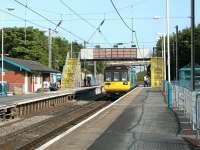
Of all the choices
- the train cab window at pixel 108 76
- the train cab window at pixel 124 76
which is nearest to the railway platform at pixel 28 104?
the train cab window at pixel 108 76

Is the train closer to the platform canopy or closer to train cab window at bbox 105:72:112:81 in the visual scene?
train cab window at bbox 105:72:112:81

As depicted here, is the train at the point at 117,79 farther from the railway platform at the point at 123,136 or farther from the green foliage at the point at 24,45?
the green foliage at the point at 24,45

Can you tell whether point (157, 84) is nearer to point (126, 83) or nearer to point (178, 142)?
point (126, 83)

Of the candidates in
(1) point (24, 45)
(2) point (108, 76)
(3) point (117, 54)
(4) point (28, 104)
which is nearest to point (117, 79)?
(2) point (108, 76)

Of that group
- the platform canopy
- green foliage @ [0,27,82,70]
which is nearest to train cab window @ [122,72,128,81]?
the platform canopy

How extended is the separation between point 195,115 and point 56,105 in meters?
25.9

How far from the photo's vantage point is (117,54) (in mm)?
82812

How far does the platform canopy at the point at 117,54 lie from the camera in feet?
272

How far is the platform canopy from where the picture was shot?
82812 mm

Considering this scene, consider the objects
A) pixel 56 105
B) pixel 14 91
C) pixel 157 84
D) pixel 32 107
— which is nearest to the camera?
pixel 32 107

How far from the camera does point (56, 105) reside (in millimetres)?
40688

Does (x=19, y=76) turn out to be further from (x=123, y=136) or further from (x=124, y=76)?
(x=123, y=136)

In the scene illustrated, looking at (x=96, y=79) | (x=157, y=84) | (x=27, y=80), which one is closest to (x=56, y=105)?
A: (x=27, y=80)

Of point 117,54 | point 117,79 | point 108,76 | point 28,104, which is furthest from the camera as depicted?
point 117,54
